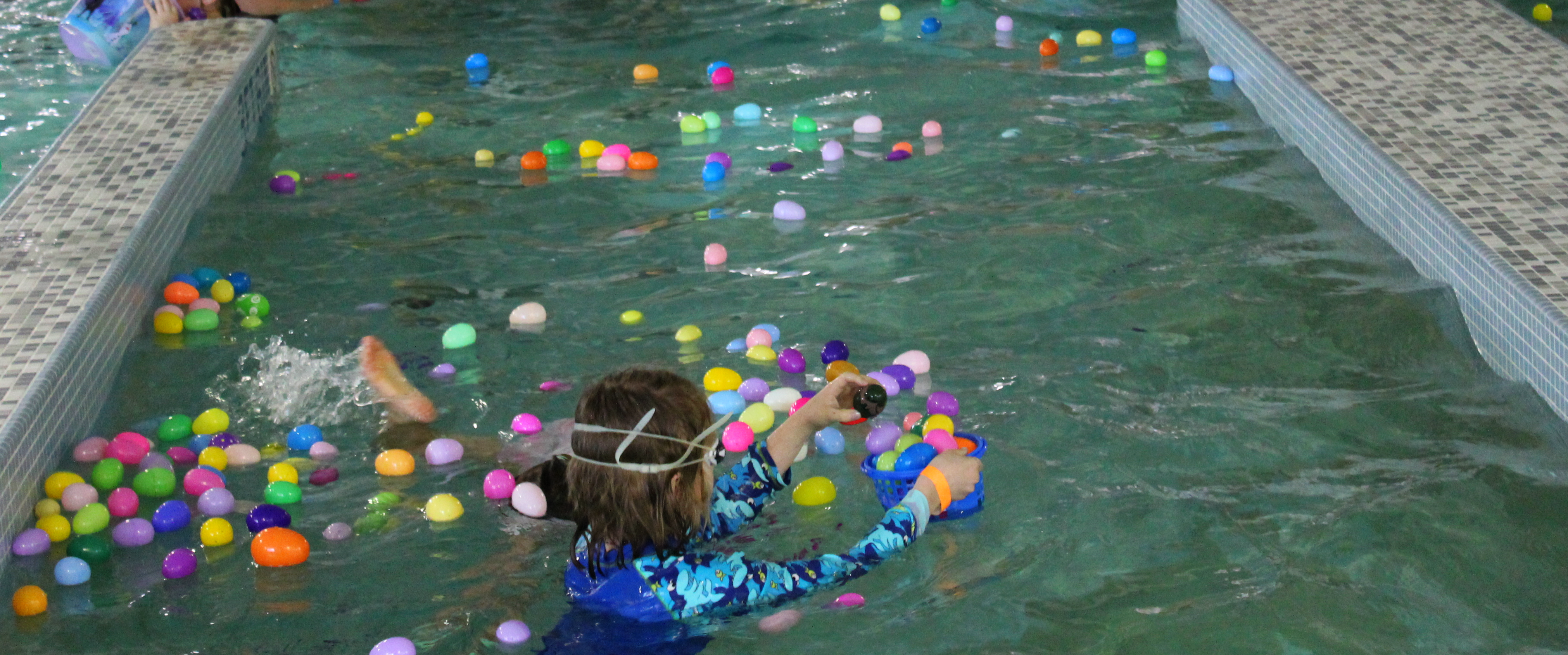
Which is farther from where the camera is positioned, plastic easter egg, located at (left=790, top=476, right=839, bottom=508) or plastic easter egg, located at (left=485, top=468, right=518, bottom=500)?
plastic easter egg, located at (left=485, top=468, right=518, bottom=500)

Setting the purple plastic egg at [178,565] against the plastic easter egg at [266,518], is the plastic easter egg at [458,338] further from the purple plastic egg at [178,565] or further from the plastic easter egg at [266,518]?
the purple plastic egg at [178,565]

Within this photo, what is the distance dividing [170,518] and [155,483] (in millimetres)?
200

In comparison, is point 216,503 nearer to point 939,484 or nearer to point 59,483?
point 59,483

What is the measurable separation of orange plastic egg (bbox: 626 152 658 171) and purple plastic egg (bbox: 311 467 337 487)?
8.05ft

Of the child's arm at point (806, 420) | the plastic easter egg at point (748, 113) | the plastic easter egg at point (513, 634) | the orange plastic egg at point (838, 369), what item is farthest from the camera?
the plastic easter egg at point (748, 113)

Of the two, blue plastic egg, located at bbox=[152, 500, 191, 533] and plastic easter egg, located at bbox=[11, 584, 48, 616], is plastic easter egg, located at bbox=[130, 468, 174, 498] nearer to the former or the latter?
blue plastic egg, located at bbox=[152, 500, 191, 533]

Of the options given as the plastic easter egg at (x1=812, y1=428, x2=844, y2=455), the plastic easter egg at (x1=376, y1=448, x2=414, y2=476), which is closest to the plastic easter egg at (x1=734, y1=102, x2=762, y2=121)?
the plastic easter egg at (x1=812, y1=428, x2=844, y2=455)

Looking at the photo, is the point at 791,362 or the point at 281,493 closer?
the point at 281,493

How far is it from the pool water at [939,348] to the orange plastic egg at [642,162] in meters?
0.07

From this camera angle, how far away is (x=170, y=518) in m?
3.45

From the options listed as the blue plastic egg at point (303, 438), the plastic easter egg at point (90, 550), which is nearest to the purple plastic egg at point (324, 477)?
the blue plastic egg at point (303, 438)

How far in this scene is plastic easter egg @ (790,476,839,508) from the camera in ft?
11.3

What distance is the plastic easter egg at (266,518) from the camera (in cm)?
338

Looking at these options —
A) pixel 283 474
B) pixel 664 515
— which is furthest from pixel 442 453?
pixel 664 515
